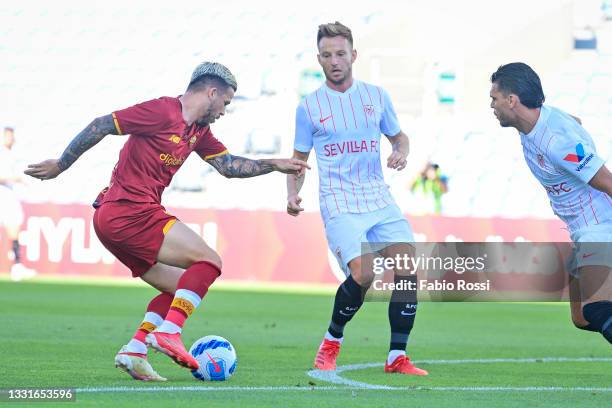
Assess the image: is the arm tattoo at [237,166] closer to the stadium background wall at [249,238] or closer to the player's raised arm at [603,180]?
the player's raised arm at [603,180]

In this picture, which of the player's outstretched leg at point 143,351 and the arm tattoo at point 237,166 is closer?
the player's outstretched leg at point 143,351

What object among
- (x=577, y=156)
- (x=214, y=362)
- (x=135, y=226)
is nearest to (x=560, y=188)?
(x=577, y=156)

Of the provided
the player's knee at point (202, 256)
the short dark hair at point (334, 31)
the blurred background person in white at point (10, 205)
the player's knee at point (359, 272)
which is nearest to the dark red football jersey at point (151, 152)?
the player's knee at point (202, 256)

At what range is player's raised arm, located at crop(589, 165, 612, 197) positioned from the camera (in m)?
6.52

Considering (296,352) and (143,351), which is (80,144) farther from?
(296,352)

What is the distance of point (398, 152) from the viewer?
8219 millimetres

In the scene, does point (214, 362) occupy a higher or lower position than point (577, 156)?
lower

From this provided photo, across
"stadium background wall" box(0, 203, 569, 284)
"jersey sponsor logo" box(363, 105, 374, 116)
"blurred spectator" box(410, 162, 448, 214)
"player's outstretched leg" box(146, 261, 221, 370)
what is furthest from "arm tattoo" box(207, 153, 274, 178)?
"blurred spectator" box(410, 162, 448, 214)

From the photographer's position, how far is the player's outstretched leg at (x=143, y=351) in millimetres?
6891

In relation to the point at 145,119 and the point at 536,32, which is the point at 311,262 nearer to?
the point at 536,32

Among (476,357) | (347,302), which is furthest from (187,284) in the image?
(476,357)

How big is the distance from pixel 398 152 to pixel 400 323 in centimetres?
117

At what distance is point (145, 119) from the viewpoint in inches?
273

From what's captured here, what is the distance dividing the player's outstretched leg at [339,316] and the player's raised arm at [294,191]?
52 centimetres
